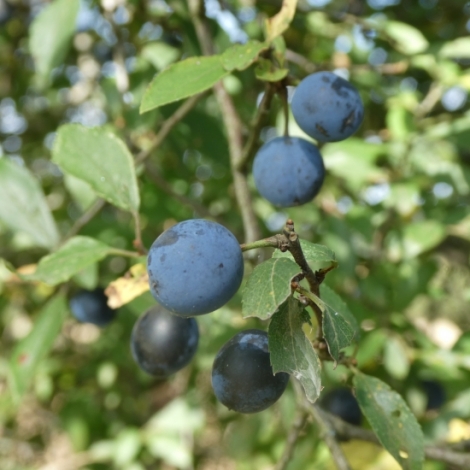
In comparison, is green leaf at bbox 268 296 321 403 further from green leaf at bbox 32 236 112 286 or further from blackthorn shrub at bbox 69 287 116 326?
blackthorn shrub at bbox 69 287 116 326

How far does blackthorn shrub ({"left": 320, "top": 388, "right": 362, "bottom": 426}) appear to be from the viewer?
3.91 feet

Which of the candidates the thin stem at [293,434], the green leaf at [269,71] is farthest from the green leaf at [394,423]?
the green leaf at [269,71]

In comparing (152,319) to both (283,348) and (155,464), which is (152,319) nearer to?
(283,348)

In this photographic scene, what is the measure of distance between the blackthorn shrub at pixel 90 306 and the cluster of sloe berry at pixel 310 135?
668mm

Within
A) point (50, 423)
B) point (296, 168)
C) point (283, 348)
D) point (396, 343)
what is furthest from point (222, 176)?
point (50, 423)

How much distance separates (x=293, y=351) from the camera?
0.57 metres

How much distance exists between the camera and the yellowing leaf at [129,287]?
0.80 m

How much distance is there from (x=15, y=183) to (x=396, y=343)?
1068 mm

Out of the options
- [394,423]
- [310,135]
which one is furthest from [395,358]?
[310,135]

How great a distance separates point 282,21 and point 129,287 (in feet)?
1.60

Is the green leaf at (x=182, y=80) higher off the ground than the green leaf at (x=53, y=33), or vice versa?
the green leaf at (x=182, y=80)

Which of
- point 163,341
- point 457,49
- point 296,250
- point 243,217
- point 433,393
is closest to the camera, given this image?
point 296,250

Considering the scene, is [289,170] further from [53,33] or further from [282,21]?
[53,33]

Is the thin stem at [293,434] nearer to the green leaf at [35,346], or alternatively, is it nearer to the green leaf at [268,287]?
the green leaf at [268,287]
